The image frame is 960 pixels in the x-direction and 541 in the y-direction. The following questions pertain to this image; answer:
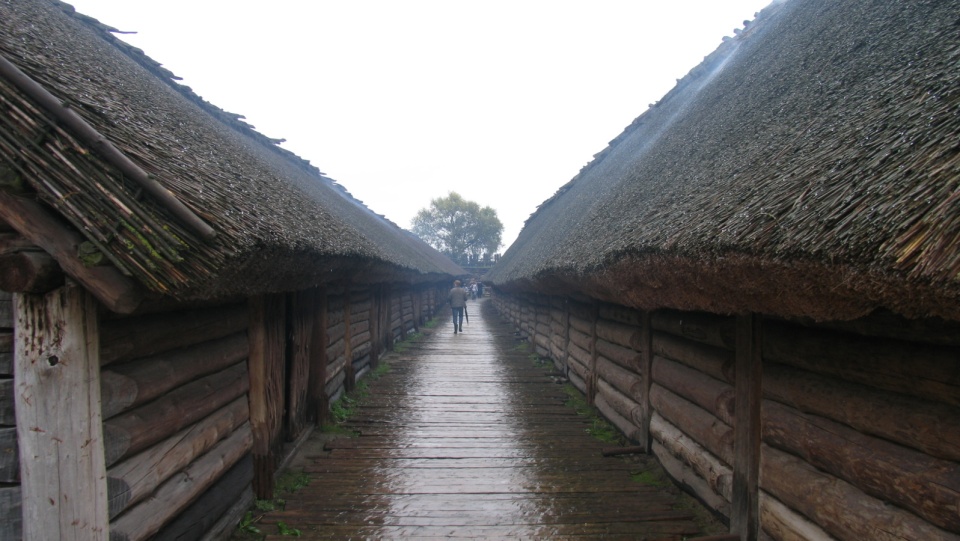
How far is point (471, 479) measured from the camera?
16.8ft

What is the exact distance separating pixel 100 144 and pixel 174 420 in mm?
1681

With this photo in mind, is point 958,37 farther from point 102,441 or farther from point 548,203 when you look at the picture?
point 548,203

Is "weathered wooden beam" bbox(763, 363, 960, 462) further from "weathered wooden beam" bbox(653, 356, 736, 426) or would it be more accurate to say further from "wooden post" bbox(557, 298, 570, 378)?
"wooden post" bbox(557, 298, 570, 378)

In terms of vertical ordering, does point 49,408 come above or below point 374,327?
above

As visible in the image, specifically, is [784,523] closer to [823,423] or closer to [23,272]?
[823,423]

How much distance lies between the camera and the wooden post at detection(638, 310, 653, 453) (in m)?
5.55

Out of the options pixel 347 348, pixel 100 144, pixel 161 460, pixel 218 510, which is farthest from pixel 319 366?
pixel 100 144

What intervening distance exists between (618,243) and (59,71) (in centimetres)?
405

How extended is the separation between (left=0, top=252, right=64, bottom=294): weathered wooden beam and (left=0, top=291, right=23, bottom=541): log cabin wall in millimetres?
363

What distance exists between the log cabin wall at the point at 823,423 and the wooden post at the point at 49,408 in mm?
3636

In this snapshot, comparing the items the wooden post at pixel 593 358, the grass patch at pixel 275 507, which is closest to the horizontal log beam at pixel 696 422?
the wooden post at pixel 593 358

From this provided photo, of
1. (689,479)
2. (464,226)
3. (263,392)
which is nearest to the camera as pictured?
(689,479)

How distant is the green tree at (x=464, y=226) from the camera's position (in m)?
71.2

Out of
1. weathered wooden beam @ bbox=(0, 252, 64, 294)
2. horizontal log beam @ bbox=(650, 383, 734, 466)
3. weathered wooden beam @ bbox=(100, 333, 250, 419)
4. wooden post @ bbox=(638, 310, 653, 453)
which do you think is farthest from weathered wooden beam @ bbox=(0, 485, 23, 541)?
wooden post @ bbox=(638, 310, 653, 453)
